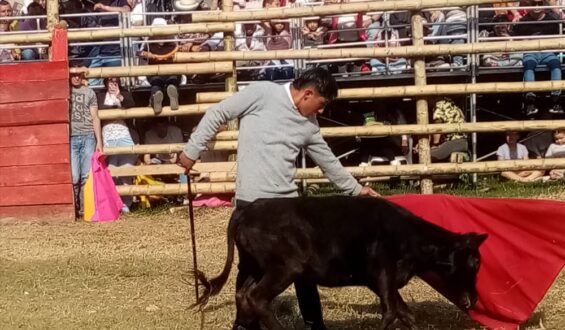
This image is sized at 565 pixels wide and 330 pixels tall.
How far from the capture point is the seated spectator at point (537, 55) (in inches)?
564

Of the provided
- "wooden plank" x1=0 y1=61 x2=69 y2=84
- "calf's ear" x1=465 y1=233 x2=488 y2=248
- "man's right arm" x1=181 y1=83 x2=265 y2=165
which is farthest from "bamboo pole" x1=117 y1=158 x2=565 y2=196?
"calf's ear" x1=465 y1=233 x2=488 y2=248

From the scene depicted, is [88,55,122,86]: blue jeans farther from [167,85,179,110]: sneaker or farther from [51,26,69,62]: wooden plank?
[167,85,179,110]: sneaker

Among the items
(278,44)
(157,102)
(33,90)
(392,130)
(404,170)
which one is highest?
(278,44)

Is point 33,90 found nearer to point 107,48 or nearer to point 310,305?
point 107,48

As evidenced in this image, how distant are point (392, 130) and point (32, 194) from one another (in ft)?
14.4

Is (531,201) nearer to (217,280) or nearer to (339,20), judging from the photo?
(217,280)

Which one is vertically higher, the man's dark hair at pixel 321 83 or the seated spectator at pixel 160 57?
the seated spectator at pixel 160 57

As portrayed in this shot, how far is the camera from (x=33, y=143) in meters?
13.8

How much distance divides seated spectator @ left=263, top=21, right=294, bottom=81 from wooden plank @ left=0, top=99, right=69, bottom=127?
270 centimetres

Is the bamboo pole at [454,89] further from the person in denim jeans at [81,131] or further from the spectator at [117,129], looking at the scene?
the person in denim jeans at [81,131]

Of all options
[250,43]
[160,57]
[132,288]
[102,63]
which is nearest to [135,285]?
[132,288]

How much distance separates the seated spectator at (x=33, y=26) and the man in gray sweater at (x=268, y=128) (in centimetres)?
823

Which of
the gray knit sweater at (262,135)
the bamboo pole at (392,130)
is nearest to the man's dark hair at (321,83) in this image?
the gray knit sweater at (262,135)

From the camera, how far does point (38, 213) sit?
13.7 m
